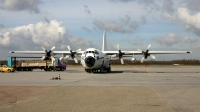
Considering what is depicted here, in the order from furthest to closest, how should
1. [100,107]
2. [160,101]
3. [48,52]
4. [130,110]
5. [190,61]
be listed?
[190,61] → [48,52] → [160,101] → [100,107] → [130,110]

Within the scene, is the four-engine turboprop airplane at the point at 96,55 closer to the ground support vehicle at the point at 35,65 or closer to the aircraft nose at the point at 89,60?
the aircraft nose at the point at 89,60

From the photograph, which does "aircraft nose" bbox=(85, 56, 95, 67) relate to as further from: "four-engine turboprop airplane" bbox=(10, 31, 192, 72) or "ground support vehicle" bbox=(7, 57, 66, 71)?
"ground support vehicle" bbox=(7, 57, 66, 71)

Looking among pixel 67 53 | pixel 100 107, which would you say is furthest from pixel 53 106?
pixel 67 53

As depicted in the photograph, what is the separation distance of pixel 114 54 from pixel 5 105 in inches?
1418

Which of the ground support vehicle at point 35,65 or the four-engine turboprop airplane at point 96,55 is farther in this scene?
the ground support vehicle at point 35,65

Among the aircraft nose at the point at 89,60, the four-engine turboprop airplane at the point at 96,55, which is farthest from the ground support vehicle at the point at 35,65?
the aircraft nose at the point at 89,60

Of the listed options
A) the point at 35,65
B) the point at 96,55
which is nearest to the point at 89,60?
the point at 96,55

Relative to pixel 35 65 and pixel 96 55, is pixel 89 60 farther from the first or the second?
pixel 35 65

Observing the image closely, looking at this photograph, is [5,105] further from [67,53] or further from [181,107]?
[67,53]

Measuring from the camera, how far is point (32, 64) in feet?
172

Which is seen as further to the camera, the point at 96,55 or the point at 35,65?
the point at 35,65

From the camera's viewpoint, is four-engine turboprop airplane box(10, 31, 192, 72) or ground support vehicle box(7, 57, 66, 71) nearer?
four-engine turboprop airplane box(10, 31, 192, 72)

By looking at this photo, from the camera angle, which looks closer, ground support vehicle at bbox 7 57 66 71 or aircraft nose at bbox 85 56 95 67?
aircraft nose at bbox 85 56 95 67

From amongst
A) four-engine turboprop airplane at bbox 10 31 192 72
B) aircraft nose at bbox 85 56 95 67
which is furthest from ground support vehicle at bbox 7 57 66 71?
aircraft nose at bbox 85 56 95 67
